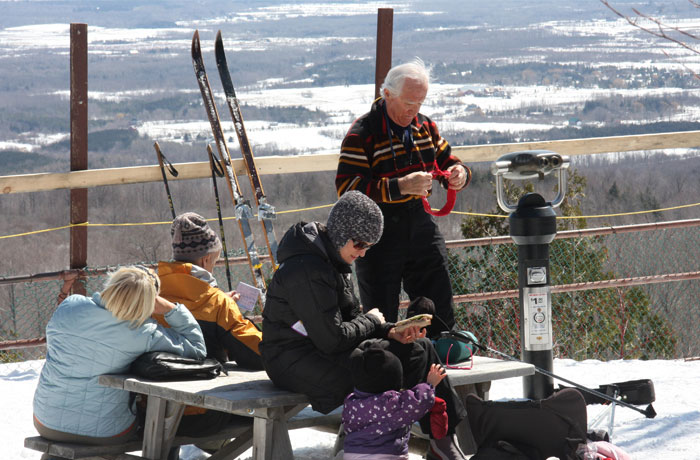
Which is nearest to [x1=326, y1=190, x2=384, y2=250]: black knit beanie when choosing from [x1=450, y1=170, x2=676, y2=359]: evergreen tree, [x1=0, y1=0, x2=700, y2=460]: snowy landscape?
[x1=450, y1=170, x2=676, y2=359]: evergreen tree

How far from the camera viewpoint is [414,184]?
10.5 ft

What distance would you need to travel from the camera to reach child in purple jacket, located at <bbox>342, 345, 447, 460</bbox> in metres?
2.56

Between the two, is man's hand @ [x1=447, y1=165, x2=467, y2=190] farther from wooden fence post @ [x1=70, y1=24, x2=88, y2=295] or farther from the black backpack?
wooden fence post @ [x1=70, y1=24, x2=88, y2=295]

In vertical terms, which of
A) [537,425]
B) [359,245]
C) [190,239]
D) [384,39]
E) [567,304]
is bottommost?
[567,304]

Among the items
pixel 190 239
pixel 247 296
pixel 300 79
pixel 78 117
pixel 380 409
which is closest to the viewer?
pixel 380 409

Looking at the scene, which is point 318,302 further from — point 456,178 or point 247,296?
point 247,296

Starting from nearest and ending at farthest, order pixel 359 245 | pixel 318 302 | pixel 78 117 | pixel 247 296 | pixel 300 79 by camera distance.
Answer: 1. pixel 318 302
2. pixel 359 245
3. pixel 247 296
4. pixel 78 117
5. pixel 300 79

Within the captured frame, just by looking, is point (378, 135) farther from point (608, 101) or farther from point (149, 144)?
point (608, 101)

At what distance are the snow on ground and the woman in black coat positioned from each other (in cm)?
87

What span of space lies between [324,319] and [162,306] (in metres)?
0.71

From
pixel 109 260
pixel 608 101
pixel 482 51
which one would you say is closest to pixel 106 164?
pixel 109 260

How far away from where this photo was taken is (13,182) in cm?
469

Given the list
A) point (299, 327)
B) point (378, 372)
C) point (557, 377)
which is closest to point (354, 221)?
point (299, 327)

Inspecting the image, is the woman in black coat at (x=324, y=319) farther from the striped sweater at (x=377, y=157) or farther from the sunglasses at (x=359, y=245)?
the striped sweater at (x=377, y=157)
